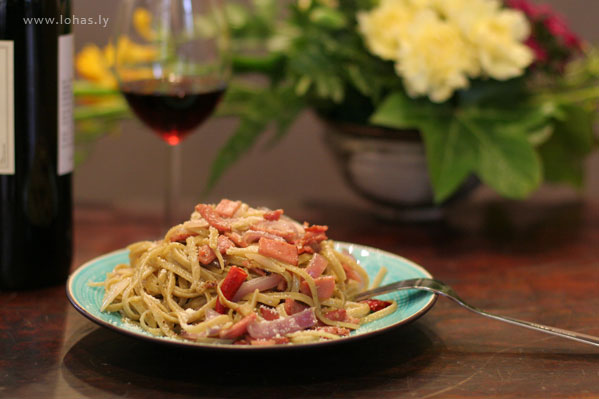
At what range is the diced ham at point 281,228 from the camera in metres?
1.06

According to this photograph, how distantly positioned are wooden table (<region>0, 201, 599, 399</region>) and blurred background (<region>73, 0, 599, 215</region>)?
1442 millimetres

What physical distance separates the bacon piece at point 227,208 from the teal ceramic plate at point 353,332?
182mm

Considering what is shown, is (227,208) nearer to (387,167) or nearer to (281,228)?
(281,228)

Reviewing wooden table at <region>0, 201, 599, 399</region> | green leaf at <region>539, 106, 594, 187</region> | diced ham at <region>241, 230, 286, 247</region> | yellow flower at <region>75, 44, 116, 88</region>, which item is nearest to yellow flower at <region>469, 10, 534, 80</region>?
green leaf at <region>539, 106, 594, 187</region>

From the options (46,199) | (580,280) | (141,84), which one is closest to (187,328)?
(46,199)

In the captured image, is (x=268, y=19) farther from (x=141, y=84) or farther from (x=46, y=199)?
(x=46, y=199)

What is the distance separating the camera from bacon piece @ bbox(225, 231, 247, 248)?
1.05m

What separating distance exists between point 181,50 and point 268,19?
46cm

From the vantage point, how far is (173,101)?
1429 mm

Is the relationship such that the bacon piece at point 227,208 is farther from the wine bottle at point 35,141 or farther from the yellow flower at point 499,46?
the yellow flower at point 499,46

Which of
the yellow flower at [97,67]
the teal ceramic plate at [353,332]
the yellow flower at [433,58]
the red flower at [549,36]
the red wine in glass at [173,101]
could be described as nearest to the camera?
the teal ceramic plate at [353,332]

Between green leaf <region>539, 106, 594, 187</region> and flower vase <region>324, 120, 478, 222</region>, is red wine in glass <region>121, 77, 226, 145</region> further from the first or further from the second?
green leaf <region>539, 106, 594, 187</region>

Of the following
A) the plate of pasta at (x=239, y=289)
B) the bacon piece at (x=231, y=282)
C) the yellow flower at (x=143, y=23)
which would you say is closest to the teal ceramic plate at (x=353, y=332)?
the plate of pasta at (x=239, y=289)

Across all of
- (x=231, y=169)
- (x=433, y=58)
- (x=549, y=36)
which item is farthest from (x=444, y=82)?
(x=231, y=169)
